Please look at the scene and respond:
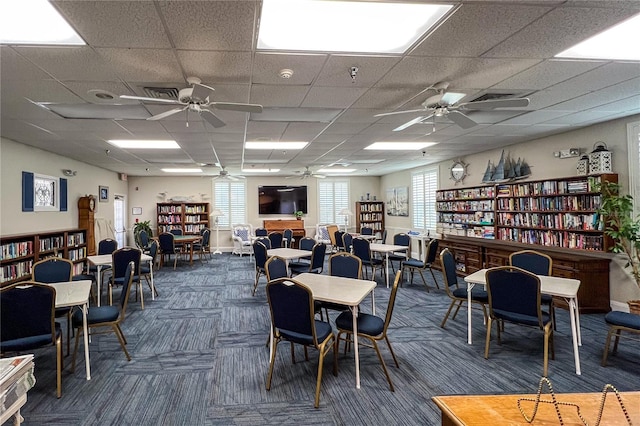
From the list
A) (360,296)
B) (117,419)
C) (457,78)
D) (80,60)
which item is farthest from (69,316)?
(457,78)

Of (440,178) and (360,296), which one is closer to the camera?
(360,296)

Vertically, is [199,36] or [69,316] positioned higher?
[199,36]

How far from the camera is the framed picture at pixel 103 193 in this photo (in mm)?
8738

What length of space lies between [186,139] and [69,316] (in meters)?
3.25

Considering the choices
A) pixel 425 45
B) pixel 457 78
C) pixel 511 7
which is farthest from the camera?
pixel 457 78

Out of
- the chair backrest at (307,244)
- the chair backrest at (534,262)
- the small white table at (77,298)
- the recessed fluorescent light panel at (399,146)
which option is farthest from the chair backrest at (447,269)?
the small white table at (77,298)

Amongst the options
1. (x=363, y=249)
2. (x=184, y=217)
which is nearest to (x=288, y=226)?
(x=184, y=217)

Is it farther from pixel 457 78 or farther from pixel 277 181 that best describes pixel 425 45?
pixel 277 181

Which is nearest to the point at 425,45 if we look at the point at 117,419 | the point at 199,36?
the point at 199,36

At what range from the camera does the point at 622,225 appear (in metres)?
4.34

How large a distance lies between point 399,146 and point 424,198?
133 inches

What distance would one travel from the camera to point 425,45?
255 cm

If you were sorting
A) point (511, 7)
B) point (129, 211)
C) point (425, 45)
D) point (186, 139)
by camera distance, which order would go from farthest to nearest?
1. point (129, 211)
2. point (186, 139)
3. point (425, 45)
4. point (511, 7)

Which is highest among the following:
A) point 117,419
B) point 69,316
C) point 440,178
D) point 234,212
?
point 440,178
